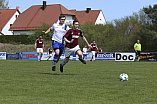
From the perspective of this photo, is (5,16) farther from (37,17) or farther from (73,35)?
(73,35)

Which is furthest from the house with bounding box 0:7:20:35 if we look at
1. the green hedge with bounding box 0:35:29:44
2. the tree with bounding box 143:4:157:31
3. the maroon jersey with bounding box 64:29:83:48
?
the maroon jersey with bounding box 64:29:83:48

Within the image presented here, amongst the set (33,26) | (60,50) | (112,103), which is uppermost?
(33,26)

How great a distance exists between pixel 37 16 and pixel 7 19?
1195 cm

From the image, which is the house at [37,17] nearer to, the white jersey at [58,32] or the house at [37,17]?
the house at [37,17]

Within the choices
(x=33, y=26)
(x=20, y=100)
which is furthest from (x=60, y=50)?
(x=33, y=26)

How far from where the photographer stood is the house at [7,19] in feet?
306

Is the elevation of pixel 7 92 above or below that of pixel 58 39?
below

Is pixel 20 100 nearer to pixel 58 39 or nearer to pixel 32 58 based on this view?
pixel 58 39

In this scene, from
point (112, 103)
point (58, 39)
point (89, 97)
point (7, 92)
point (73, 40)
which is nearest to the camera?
point (112, 103)

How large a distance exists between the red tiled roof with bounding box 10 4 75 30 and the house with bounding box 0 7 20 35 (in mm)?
6219

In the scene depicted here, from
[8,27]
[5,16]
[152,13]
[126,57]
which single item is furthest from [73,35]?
[5,16]

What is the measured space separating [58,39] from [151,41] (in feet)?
132

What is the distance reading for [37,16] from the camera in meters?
85.0

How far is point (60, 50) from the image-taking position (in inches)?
630
